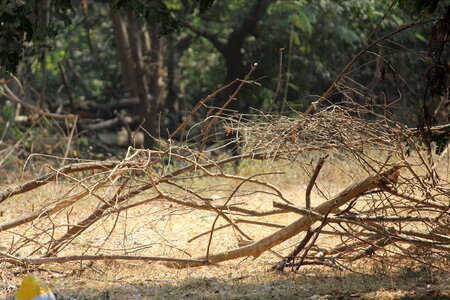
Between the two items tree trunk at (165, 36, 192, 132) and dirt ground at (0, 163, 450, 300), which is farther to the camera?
tree trunk at (165, 36, 192, 132)

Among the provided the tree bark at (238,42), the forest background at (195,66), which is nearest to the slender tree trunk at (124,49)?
the forest background at (195,66)

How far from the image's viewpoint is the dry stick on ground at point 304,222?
4.68 meters

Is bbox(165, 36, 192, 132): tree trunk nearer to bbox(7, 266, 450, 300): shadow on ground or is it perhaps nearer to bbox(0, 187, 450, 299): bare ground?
bbox(0, 187, 450, 299): bare ground

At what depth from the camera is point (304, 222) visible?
16.4 ft

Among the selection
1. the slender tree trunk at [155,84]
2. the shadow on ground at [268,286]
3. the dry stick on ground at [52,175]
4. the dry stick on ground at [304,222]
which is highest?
the slender tree trunk at [155,84]

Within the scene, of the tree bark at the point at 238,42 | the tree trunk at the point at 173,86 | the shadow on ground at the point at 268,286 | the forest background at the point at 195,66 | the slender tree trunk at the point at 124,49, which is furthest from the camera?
the tree trunk at the point at 173,86

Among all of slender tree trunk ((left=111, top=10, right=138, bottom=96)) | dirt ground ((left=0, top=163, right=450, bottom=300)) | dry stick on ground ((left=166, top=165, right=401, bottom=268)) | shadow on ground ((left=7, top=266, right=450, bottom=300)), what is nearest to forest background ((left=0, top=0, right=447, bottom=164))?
slender tree trunk ((left=111, top=10, right=138, bottom=96))

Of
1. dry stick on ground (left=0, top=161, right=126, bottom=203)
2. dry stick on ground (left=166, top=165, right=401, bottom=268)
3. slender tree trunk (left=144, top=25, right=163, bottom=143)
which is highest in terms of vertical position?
slender tree trunk (left=144, top=25, right=163, bottom=143)

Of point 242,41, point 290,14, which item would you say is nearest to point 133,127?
point 242,41

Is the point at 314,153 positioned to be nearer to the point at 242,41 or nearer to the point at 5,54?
the point at 5,54

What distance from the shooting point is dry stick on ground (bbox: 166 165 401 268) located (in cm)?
468

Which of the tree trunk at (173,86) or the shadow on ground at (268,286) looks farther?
the tree trunk at (173,86)

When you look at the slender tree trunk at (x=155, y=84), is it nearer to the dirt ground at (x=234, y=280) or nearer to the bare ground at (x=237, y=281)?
the dirt ground at (x=234, y=280)

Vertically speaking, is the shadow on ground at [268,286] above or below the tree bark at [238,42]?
below
